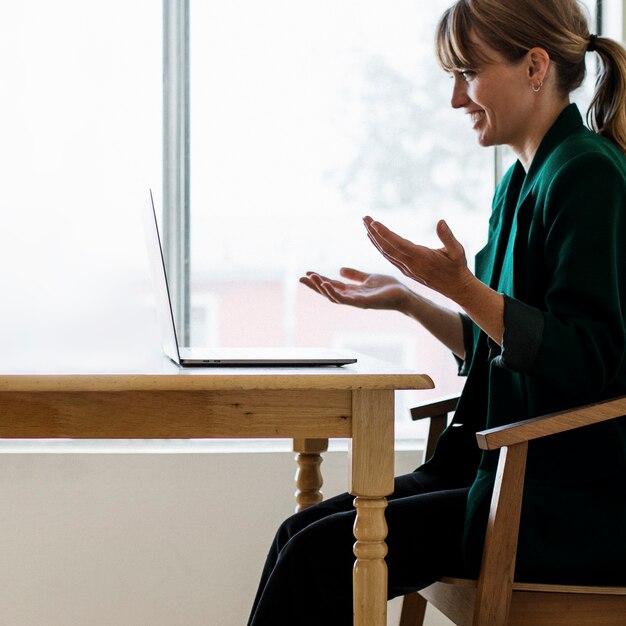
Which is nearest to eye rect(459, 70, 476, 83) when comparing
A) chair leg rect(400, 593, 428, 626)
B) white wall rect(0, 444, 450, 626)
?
chair leg rect(400, 593, 428, 626)

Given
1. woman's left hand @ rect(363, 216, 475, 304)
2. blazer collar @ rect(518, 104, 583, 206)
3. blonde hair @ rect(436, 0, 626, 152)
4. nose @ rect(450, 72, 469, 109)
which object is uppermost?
blonde hair @ rect(436, 0, 626, 152)

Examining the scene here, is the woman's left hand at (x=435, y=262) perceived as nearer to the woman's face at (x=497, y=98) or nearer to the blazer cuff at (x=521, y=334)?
the blazer cuff at (x=521, y=334)

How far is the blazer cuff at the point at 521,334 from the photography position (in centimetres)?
126

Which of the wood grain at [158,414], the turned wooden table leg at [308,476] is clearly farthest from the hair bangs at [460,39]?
the turned wooden table leg at [308,476]

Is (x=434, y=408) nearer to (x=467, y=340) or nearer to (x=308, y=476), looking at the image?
(x=467, y=340)

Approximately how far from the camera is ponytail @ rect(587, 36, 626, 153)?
150cm

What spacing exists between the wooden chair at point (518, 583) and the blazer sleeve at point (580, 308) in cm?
6

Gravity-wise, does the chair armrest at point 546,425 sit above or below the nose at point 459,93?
below

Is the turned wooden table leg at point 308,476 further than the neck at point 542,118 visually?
Yes

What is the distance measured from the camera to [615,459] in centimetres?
135

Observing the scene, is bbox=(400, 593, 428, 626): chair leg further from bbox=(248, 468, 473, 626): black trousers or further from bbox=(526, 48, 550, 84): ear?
bbox=(526, 48, 550, 84): ear

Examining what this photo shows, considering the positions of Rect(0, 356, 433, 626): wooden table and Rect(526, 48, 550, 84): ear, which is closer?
Rect(0, 356, 433, 626): wooden table

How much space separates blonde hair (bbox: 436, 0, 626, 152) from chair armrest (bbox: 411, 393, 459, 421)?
60cm

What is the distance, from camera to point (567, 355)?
1256 mm
